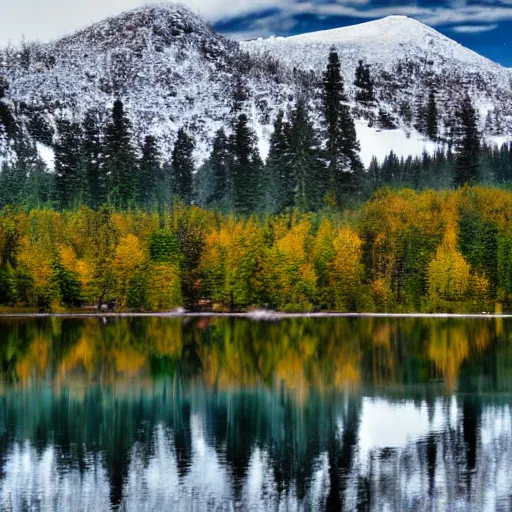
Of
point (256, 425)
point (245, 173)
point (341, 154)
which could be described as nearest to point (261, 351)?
point (256, 425)

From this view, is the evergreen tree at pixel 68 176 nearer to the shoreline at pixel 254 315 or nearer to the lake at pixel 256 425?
the shoreline at pixel 254 315

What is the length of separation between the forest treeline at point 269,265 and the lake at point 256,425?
39.1 m

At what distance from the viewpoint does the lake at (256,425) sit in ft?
99.6

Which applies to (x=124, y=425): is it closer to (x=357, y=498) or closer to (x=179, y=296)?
(x=357, y=498)

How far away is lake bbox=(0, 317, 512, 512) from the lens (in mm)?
30359

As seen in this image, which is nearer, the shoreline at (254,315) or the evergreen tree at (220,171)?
the shoreline at (254,315)

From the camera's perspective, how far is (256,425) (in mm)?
40094

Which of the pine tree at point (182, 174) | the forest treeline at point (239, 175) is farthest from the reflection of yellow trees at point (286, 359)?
the pine tree at point (182, 174)

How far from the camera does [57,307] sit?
11069 centimetres

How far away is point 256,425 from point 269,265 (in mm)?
75166

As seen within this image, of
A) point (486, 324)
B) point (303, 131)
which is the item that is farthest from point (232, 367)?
point (303, 131)

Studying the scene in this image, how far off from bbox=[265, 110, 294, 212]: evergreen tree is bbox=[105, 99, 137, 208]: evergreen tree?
23.2 metres

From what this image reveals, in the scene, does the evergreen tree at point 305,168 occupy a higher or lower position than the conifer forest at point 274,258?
higher

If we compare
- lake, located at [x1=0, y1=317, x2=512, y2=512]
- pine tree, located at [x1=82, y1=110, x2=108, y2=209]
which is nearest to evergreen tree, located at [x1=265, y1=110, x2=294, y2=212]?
pine tree, located at [x1=82, y1=110, x2=108, y2=209]
